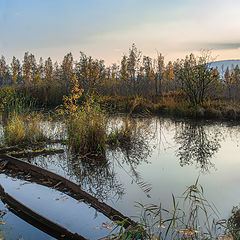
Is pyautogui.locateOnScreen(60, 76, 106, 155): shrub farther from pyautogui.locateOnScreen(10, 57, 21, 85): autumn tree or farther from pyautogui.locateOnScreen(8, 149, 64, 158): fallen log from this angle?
pyautogui.locateOnScreen(10, 57, 21, 85): autumn tree

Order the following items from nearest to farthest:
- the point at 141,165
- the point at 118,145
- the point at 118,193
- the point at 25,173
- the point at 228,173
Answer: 1. the point at 118,193
2. the point at 25,173
3. the point at 228,173
4. the point at 141,165
5. the point at 118,145

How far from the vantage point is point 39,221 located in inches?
124

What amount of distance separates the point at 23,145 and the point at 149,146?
10.8 feet

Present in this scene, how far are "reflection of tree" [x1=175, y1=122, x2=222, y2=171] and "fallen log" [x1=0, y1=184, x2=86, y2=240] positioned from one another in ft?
11.6

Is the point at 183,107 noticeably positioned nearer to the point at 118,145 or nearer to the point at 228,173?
the point at 118,145

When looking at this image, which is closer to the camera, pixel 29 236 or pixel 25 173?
pixel 29 236

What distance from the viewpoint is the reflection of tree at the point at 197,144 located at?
6.25 metres

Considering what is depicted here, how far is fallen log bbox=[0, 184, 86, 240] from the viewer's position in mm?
2822

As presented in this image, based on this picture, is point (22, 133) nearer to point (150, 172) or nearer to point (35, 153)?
point (35, 153)

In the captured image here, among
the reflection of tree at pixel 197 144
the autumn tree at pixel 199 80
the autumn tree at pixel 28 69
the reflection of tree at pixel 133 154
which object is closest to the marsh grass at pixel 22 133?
the reflection of tree at pixel 133 154

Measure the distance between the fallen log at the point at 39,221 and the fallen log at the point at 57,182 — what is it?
1.77ft

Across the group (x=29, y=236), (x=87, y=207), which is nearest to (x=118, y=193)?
(x=87, y=207)

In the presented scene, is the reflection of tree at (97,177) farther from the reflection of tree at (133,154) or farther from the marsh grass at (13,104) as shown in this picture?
the marsh grass at (13,104)

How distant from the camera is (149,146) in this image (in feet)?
24.6
